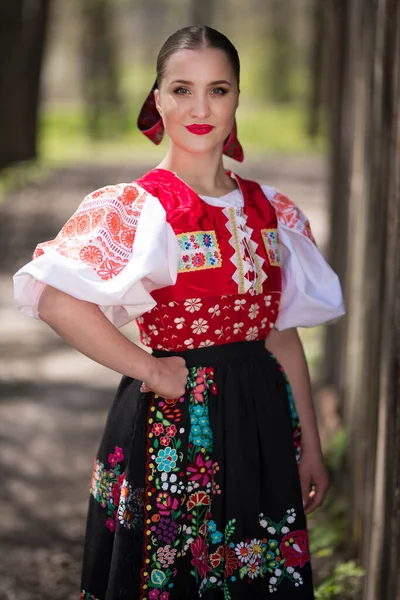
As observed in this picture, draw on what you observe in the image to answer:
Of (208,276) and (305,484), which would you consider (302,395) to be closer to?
(305,484)

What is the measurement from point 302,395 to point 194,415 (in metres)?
0.40

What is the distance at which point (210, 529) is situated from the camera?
257 centimetres

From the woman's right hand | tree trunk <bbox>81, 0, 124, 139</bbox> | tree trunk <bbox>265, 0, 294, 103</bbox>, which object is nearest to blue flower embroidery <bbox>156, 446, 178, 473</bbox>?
the woman's right hand

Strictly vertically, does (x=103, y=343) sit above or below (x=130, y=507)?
above

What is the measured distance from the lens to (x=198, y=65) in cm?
248

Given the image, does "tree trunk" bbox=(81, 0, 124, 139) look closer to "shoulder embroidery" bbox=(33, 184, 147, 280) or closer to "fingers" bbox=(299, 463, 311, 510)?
"fingers" bbox=(299, 463, 311, 510)

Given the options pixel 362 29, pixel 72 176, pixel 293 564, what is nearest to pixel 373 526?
pixel 293 564

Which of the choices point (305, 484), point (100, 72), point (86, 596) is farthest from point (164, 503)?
point (100, 72)

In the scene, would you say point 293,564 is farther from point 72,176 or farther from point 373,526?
point 72,176

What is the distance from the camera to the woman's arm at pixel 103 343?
2.38 meters

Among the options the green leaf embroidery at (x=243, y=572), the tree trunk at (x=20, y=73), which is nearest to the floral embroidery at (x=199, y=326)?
the green leaf embroidery at (x=243, y=572)

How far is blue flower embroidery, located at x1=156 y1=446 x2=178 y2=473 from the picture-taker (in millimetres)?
2529

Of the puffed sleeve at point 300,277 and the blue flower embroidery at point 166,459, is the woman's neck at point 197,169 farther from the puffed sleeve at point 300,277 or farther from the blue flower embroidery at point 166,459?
the blue flower embroidery at point 166,459

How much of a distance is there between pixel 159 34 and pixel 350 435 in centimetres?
5719
